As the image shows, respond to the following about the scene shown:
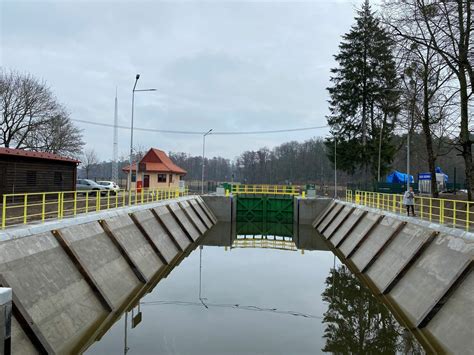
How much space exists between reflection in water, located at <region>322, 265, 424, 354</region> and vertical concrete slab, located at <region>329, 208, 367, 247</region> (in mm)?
7737

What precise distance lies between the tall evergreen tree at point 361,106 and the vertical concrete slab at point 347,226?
1326 cm

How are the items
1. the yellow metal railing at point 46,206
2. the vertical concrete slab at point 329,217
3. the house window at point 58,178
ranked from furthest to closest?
the vertical concrete slab at point 329,217, the house window at point 58,178, the yellow metal railing at point 46,206

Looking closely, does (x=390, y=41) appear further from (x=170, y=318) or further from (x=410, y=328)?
(x=170, y=318)

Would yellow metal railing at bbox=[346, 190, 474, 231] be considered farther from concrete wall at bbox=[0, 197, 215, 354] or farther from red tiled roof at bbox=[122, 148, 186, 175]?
red tiled roof at bbox=[122, 148, 186, 175]

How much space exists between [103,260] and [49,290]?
3.47m

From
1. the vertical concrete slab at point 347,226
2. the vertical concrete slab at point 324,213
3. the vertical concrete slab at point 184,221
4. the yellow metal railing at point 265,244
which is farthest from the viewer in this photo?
the vertical concrete slab at point 324,213

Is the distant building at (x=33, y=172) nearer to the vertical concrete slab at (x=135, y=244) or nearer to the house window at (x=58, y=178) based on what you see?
the house window at (x=58, y=178)

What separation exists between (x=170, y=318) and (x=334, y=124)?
3132cm

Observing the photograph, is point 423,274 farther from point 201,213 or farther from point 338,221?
point 201,213

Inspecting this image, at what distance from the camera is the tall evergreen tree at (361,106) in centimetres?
3644

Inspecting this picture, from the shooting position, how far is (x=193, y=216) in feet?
95.6

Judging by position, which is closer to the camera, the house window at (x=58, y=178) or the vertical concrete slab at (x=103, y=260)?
the vertical concrete slab at (x=103, y=260)

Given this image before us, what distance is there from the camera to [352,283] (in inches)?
617

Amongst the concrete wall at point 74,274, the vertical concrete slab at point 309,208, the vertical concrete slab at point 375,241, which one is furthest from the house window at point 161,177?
the vertical concrete slab at point 375,241
